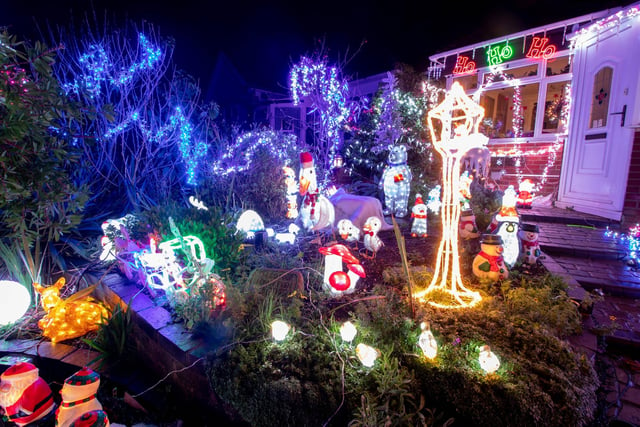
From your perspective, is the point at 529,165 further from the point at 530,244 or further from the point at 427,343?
the point at 427,343

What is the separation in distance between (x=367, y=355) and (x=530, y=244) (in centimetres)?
297

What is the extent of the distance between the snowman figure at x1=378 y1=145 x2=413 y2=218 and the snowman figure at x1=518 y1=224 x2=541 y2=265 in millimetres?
3001

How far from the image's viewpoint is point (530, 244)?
4211 millimetres

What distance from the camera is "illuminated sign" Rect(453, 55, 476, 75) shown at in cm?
1042

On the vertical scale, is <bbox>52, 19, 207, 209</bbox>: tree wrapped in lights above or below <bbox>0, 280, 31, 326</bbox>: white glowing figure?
above

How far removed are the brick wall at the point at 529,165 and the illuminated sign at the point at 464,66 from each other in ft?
8.06

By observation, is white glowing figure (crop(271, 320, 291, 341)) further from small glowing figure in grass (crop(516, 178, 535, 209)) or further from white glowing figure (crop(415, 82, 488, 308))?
small glowing figure in grass (crop(516, 178, 535, 209))

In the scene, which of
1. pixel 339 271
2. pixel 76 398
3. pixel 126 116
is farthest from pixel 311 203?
pixel 126 116

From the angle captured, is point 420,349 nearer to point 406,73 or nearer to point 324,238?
point 324,238

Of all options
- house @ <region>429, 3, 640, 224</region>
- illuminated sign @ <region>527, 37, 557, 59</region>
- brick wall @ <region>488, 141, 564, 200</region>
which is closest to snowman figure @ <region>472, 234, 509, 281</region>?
house @ <region>429, 3, 640, 224</region>

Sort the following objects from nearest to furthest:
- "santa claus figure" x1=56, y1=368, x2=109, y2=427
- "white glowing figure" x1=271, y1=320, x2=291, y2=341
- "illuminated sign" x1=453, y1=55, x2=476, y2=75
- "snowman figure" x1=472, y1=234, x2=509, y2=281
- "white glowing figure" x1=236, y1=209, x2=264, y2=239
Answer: "santa claus figure" x1=56, y1=368, x2=109, y2=427 → "white glowing figure" x1=271, y1=320, x2=291, y2=341 → "snowman figure" x1=472, y1=234, x2=509, y2=281 → "white glowing figure" x1=236, y1=209, x2=264, y2=239 → "illuminated sign" x1=453, y1=55, x2=476, y2=75

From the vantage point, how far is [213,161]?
8211 millimetres

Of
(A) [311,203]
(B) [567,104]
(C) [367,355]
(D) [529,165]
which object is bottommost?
(C) [367,355]

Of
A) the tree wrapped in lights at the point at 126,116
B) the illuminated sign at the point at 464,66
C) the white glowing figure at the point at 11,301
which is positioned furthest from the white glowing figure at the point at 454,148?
the illuminated sign at the point at 464,66
